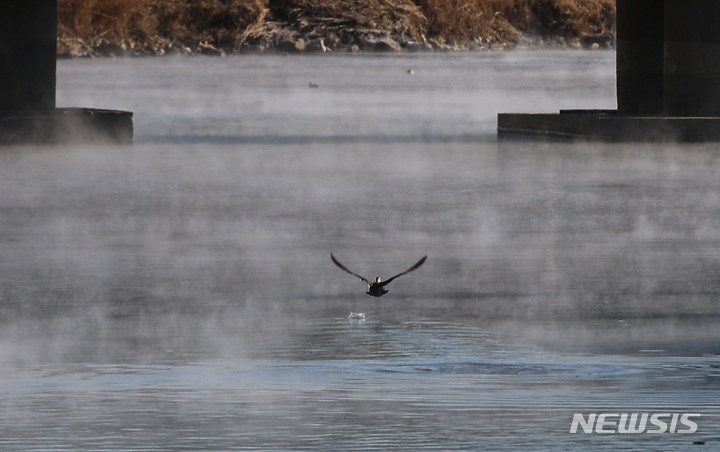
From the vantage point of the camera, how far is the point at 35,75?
2583 centimetres

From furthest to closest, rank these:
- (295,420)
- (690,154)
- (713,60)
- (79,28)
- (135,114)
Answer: (79,28), (135,114), (713,60), (690,154), (295,420)

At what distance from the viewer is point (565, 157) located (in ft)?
70.9

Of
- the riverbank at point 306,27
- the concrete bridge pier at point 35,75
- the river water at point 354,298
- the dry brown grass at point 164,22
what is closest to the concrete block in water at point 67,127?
the concrete bridge pier at point 35,75

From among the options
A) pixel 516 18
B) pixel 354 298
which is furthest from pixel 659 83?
pixel 516 18

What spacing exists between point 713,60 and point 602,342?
17173mm

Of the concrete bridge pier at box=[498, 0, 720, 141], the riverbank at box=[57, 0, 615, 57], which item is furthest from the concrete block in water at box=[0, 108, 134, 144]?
the riverbank at box=[57, 0, 615, 57]

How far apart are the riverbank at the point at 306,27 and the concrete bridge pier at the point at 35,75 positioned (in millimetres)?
59336

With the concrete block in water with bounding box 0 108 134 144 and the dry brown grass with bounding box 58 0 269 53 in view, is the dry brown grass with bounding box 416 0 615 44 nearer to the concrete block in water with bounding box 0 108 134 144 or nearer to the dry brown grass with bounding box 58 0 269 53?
the dry brown grass with bounding box 58 0 269 53

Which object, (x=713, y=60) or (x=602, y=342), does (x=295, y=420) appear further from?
(x=713, y=60)

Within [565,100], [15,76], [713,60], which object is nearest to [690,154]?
[713,60]

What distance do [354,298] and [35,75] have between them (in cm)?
1630

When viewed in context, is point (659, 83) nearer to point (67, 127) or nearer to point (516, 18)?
point (67, 127)

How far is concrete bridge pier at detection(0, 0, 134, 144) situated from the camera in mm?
24641

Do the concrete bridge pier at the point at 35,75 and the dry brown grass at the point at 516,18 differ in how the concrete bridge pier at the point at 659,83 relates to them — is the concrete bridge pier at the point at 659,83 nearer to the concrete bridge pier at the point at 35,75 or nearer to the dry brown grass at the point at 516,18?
the concrete bridge pier at the point at 35,75
